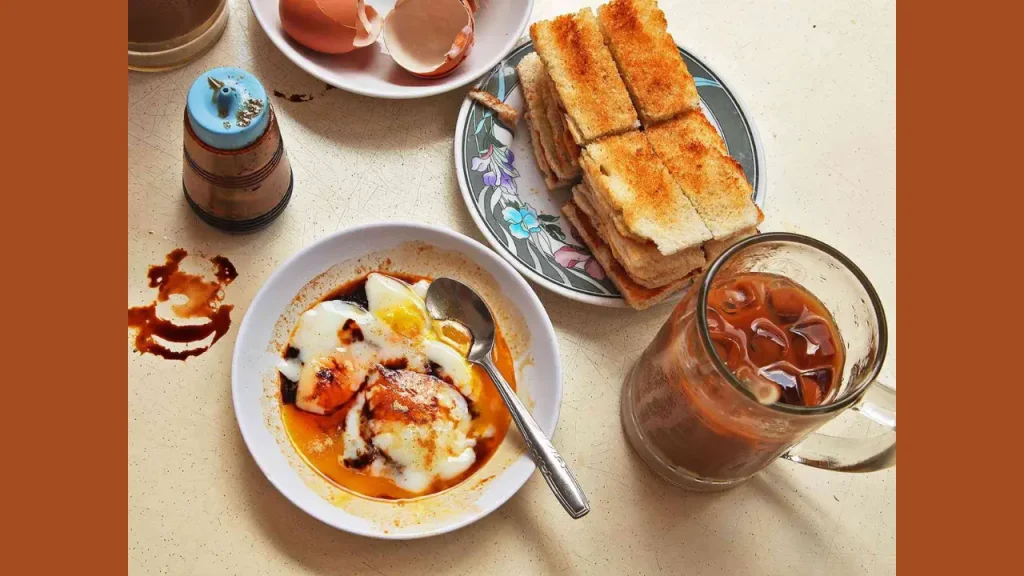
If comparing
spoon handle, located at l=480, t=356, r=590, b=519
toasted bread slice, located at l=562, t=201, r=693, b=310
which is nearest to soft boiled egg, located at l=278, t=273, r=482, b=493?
spoon handle, located at l=480, t=356, r=590, b=519

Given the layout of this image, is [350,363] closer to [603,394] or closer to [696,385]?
[603,394]

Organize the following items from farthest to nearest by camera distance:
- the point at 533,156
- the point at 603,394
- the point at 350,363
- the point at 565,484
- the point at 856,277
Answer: the point at 533,156 < the point at 603,394 < the point at 350,363 < the point at 565,484 < the point at 856,277

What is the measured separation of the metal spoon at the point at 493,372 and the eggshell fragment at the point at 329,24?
0.56 metres

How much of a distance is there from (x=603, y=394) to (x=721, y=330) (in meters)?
0.36

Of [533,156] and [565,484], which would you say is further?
[533,156]

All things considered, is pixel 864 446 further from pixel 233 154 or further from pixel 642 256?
pixel 233 154

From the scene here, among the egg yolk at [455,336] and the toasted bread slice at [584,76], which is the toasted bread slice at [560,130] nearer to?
the toasted bread slice at [584,76]

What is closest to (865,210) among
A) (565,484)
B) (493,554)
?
(565,484)

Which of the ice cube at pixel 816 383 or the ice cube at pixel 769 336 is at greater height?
the ice cube at pixel 769 336

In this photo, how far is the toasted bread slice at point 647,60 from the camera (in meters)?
1.73

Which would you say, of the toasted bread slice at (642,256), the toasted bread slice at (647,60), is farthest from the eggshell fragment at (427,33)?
the toasted bread slice at (642,256)

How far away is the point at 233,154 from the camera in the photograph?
1.43 m

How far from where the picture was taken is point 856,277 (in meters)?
1.36

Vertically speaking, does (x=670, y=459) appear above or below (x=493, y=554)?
above
